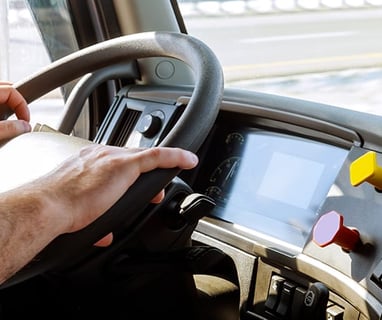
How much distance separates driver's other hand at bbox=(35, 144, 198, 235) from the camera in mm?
816

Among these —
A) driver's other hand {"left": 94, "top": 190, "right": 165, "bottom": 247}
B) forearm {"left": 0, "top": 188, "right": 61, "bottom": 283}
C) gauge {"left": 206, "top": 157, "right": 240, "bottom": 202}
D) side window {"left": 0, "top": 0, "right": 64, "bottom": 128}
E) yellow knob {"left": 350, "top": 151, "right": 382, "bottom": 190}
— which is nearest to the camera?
forearm {"left": 0, "top": 188, "right": 61, "bottom": 283}

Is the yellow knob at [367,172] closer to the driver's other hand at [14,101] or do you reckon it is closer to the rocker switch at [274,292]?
the rocker switch at [274,292]

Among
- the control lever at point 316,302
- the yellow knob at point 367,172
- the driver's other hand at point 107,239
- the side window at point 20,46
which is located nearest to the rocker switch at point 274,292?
the control lever at point 316,302

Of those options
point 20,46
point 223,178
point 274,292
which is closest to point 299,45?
point 20,46

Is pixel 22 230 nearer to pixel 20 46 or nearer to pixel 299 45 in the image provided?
pixel 20 46

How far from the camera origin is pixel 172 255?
3.62 feet

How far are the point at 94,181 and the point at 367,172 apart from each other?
16.7 inches

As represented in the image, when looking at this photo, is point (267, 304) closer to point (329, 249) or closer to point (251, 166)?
point (329, 249)

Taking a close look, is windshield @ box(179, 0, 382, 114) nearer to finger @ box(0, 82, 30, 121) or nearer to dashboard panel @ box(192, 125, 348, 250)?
dashboard panel @ box(192, 125, 348, 250)

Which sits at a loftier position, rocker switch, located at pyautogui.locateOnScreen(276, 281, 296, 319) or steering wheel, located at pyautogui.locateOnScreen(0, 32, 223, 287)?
steering wheel, located at pyautogui.locateOnScreen(0, 32, 223, 287)

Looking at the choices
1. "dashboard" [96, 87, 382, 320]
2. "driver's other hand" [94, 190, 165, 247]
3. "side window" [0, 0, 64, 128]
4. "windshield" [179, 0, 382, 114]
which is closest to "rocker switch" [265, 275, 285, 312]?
"dashboard" [96, 87, 382, 320]

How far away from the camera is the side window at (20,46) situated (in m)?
1.80

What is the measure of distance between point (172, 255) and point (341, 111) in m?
0.42

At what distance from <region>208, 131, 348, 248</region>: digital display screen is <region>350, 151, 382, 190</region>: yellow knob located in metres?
0.16
